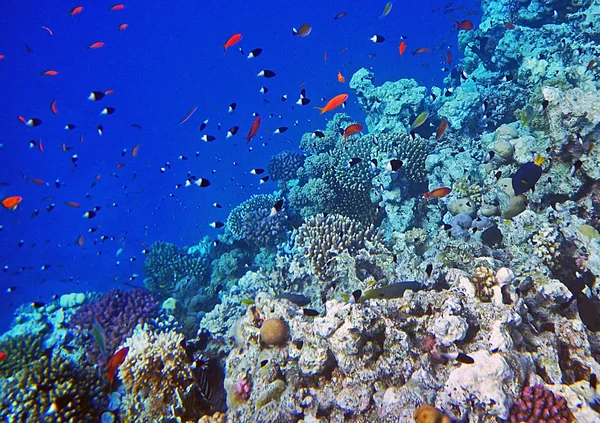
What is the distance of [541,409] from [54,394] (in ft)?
19.1

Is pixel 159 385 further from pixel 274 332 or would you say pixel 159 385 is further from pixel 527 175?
pixel 527 175

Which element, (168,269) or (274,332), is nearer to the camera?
(274,332)

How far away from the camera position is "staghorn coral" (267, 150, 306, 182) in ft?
45.2

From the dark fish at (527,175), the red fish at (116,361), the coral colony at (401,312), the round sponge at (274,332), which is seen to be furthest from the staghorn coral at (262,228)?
the dark fish at (527,175)

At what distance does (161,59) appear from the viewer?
108438 millimetres

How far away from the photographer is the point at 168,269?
12.5 meters

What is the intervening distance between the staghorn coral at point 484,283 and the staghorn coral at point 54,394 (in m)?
5.50

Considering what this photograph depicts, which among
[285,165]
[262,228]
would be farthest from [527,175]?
[285,165]

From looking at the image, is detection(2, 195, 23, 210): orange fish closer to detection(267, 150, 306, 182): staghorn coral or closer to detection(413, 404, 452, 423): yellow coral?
detection(267, 150, 306, 182): staghorn coral

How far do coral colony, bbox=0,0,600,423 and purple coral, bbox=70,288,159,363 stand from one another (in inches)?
1.6

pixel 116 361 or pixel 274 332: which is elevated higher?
pixel 116 361

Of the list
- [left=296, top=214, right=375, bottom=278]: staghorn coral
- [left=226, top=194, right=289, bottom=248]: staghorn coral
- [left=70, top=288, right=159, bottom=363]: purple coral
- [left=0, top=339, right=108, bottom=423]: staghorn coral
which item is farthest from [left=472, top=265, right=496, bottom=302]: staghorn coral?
[left=70, top=288, right=159, bottom=363]: purple coral

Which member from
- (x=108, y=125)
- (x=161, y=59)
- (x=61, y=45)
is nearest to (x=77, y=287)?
(x=108, y=125)

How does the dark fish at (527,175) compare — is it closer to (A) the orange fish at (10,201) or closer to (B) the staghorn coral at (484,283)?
(B) the staghorn coral at (484,283)
